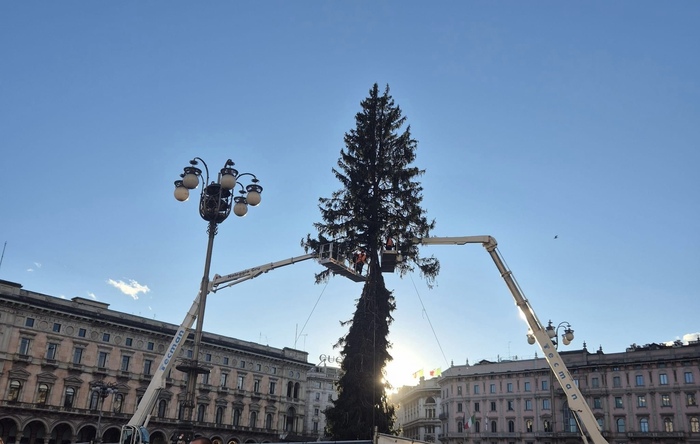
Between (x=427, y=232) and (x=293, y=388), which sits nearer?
(x=427, y=232)

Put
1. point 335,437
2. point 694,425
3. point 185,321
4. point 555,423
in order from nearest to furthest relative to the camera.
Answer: point 185,321, point 335,437, point 694,425, point 555,423

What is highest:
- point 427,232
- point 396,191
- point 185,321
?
point 396,191

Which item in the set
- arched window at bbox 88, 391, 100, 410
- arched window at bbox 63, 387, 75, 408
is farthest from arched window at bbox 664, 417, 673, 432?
arched window at bbox 63, 387, 75, 408

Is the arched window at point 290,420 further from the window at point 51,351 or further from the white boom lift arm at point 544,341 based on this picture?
the white boom lift arm at point 544,341

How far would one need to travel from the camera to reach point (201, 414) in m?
71.5

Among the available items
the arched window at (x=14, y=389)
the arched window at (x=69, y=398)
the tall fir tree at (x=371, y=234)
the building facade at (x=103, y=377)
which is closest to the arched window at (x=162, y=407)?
the building facade at (x=103, y=377)

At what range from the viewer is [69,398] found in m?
60.2

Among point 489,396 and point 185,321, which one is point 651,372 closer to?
point 489,396

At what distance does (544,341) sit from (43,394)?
52.0m

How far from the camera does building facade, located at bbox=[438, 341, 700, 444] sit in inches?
2670

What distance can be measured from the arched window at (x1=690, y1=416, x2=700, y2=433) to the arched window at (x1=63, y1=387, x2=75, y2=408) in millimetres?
62786

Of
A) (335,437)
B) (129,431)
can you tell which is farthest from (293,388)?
(129,431)

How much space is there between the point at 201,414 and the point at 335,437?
5075 cm

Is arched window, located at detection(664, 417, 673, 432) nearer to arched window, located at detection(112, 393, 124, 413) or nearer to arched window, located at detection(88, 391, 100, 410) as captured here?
Answer: arched window, located at detection(112, 393, 124, 413)
